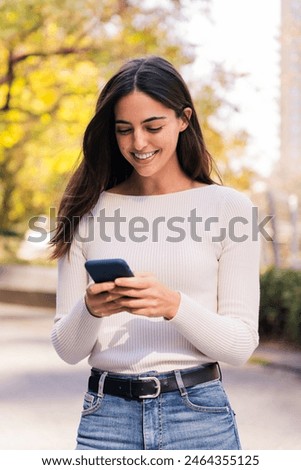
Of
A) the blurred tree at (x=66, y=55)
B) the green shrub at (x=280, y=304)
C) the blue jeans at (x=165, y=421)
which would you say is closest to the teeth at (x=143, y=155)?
the blue jeans at (x=165, y=421)

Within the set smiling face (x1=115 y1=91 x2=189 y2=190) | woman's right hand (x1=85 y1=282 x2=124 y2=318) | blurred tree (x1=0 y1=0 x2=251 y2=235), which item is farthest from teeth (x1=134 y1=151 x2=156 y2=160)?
blurred tree (x1=0 y1=0 x2=251 y2=235)

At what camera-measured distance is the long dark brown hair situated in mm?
2049

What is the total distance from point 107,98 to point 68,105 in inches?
461

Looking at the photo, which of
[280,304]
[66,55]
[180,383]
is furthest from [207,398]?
[66,55]

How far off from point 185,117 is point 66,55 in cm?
1071

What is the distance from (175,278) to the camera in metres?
2.04

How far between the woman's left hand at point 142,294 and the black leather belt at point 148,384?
8.7 inches

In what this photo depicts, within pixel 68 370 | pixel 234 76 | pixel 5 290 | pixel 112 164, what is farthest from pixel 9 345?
pixel 234 76

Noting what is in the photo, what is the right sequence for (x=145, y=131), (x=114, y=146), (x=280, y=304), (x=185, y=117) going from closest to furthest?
(x=145, y=131) → (x=185, y=117) → (x=114, y=146) → (x=280, y=304)

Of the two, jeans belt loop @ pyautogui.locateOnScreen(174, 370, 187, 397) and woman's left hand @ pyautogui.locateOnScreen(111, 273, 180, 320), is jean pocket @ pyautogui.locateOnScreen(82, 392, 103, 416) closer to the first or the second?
jeans belt loop @ pyautogui.locateOnScreen(174, 370, 187, 397)

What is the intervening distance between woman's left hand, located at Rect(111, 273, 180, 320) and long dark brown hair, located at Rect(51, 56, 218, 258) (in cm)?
40

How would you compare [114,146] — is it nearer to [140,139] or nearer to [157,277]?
[140,139]
